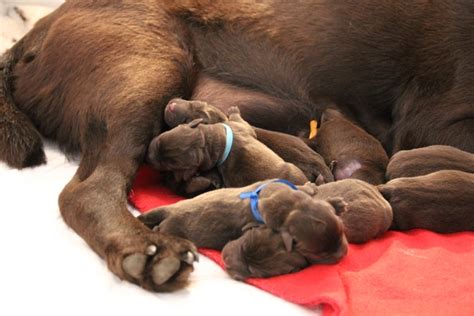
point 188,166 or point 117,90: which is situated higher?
point 117,90

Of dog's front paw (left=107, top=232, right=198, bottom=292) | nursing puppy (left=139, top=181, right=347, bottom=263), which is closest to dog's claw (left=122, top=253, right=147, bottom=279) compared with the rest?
dog's front paw (left=107, top=232, right=198, bottom=292)

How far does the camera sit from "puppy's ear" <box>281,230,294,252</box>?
1314 mm

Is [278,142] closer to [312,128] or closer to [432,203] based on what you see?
[312,128]

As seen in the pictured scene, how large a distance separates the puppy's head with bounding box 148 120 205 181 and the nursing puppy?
0.69 ft

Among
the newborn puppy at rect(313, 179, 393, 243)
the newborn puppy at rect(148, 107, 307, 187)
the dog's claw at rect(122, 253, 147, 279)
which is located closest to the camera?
the dog's claw at rect(122, 253, 147, 279)

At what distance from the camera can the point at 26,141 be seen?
2.02m

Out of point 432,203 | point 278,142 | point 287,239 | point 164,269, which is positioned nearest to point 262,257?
point 287,239

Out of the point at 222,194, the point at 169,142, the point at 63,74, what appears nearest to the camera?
the point at 222,194

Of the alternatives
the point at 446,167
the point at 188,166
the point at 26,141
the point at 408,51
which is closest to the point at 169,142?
the point at 188,166

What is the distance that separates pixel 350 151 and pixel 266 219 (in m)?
0.74

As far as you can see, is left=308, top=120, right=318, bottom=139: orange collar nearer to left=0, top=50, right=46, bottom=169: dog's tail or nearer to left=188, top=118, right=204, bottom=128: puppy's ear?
left=188, top=118, right=204, bottom=128: puppy's ear

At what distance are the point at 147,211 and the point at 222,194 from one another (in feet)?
0.83

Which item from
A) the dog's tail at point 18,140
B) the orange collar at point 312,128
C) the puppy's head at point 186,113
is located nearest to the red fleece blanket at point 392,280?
the puppy's head at point 186,113

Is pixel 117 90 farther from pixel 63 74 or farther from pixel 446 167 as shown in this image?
pixel 446 167
